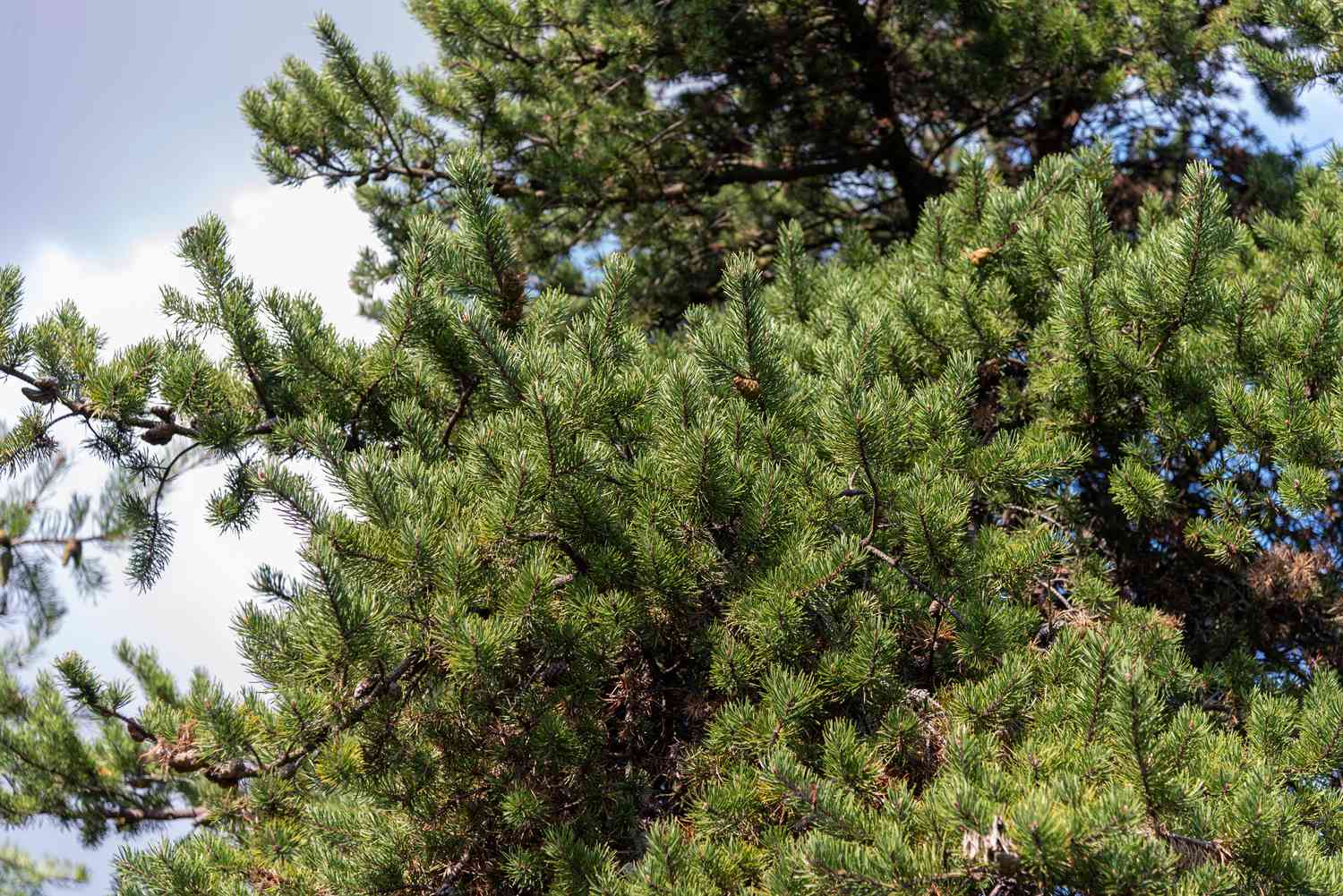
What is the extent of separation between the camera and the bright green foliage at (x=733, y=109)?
5145 millimetres

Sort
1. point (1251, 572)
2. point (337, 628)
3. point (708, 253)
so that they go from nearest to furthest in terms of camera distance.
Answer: point (337, 628) < point (1251, 572) < point (708, 253)

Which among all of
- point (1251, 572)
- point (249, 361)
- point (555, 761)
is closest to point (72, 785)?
point (249, 361)

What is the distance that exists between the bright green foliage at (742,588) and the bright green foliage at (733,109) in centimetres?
191

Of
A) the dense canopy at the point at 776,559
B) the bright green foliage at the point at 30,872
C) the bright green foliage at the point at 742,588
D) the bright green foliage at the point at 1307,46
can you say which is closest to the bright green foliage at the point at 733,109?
the bright green foliage at the point at 1307,46

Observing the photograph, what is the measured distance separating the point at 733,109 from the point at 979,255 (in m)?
2.95

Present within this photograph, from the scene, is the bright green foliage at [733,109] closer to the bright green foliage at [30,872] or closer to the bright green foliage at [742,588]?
the bright green foliage at [742,588]

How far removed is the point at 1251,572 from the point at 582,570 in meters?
2.28

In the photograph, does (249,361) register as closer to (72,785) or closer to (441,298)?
(441,298)

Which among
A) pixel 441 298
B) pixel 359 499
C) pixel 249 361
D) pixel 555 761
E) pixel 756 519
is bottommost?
pixel 555 761

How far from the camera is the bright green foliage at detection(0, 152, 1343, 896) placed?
2211 millimetres

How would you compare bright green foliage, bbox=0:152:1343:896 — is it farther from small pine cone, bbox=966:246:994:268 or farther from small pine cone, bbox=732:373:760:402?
small pine cone, bbox=966:246:994:268

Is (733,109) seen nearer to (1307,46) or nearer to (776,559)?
(1307,46)

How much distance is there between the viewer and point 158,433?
2955 mm

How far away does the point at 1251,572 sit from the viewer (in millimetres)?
3508
